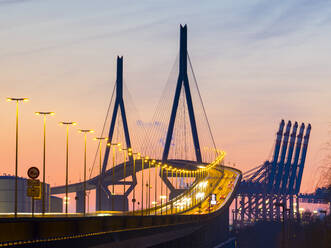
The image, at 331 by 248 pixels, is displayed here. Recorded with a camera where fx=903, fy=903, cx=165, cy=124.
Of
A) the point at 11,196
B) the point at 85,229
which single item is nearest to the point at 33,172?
the point at 85,229

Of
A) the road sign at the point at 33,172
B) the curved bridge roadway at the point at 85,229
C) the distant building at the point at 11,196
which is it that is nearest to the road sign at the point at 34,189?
the road sign at the point at 33,172

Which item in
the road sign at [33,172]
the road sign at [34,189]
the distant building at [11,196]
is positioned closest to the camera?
the road sign at [33,172]

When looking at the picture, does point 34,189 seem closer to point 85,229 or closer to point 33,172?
point 33,172

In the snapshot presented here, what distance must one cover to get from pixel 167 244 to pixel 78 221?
3970cm

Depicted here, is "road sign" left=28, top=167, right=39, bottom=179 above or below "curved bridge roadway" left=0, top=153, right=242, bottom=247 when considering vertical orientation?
above

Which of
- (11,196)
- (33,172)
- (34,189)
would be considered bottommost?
(11,196)

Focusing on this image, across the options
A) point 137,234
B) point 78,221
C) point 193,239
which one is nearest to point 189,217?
point 193,239

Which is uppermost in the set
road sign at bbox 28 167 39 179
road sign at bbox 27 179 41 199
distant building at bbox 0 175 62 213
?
road sign at bbox 28 167 39 179

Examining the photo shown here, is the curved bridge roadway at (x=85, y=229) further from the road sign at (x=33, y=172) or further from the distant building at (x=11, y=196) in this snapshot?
the distant building at (x=11, y=196)

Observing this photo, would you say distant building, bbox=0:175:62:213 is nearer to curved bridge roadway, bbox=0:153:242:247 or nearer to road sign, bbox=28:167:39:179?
curved bridge roadway, bbox=0:153:242:247

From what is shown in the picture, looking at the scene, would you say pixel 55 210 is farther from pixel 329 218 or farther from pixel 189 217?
pixel 329 218

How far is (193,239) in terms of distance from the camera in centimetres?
11731

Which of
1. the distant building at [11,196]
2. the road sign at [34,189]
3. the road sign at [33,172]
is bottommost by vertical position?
the distant building at [11,196]

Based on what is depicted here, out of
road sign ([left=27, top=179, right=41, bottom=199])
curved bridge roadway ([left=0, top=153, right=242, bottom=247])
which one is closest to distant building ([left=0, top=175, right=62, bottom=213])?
curved bridge roadway ([left=0, top=153, right=242, bottom=247])
